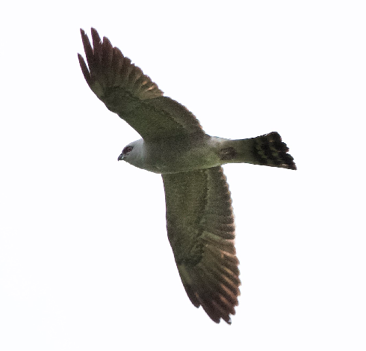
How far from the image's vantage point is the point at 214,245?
38.5ft

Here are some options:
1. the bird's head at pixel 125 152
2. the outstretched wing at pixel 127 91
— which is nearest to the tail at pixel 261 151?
the outstretched wing at pixel 127 91

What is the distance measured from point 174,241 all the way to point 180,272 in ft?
1.59

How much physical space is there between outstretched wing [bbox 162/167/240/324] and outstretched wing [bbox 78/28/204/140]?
114cm

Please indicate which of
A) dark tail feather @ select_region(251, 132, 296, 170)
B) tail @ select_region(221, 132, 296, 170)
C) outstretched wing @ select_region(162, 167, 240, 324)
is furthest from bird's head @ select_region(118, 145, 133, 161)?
dark tail feather @ select_region(251, 132, 296, 170)

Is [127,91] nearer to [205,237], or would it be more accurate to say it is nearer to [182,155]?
[182,155]

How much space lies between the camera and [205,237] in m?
11.8

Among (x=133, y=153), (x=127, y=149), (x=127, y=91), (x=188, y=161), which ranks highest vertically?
(x=127, y=91)

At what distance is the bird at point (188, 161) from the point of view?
A: 33.1 feet

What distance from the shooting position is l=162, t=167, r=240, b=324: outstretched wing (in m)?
11.4

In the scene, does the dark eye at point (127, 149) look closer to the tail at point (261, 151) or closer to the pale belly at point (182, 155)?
the pale belly at point (182, 155)

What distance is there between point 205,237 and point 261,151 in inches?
75.7

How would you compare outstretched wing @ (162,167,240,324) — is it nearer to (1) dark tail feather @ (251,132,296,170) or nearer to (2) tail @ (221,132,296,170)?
(2) tail @ (221,132,296,170)

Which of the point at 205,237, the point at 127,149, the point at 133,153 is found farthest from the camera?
the point at 205,237

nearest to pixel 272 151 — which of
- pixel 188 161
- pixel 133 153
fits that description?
pixel 188 161
